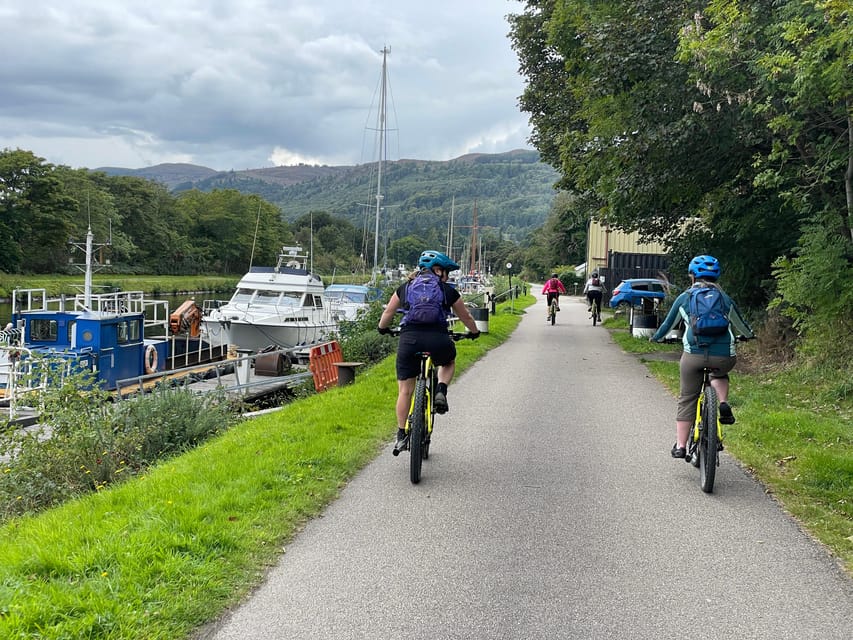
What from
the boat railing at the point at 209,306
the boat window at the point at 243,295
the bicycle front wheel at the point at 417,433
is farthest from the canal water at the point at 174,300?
the bicycle front wheel at the point at 417,433

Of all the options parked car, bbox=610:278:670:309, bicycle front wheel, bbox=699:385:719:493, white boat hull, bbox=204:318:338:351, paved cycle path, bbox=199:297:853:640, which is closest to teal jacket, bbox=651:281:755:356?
bicycle front wheel, bbox=699:385:719:493

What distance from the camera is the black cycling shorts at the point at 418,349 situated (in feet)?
21.6

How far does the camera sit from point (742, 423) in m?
9.09

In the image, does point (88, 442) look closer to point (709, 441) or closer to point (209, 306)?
point (709, 441)

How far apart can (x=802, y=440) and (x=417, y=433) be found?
446cm

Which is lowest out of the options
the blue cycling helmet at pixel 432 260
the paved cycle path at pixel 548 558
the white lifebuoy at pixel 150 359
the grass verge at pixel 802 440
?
the white lifebuoy at pixel 150 359

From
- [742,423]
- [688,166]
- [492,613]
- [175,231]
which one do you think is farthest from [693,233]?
[175,231]

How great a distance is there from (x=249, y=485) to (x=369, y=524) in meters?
1.17

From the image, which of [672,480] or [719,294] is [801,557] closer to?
[672,480]

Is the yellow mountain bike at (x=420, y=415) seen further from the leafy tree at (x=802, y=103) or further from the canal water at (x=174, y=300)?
the canal water at (x=174, y=300)

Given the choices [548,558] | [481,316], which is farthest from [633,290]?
[548,558]

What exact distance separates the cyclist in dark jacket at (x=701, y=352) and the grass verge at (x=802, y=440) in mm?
830

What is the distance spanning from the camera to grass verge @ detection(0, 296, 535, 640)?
367 centimetres

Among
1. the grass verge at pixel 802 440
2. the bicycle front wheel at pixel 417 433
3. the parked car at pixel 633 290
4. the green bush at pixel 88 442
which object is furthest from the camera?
the parked car at pixel 633 290
